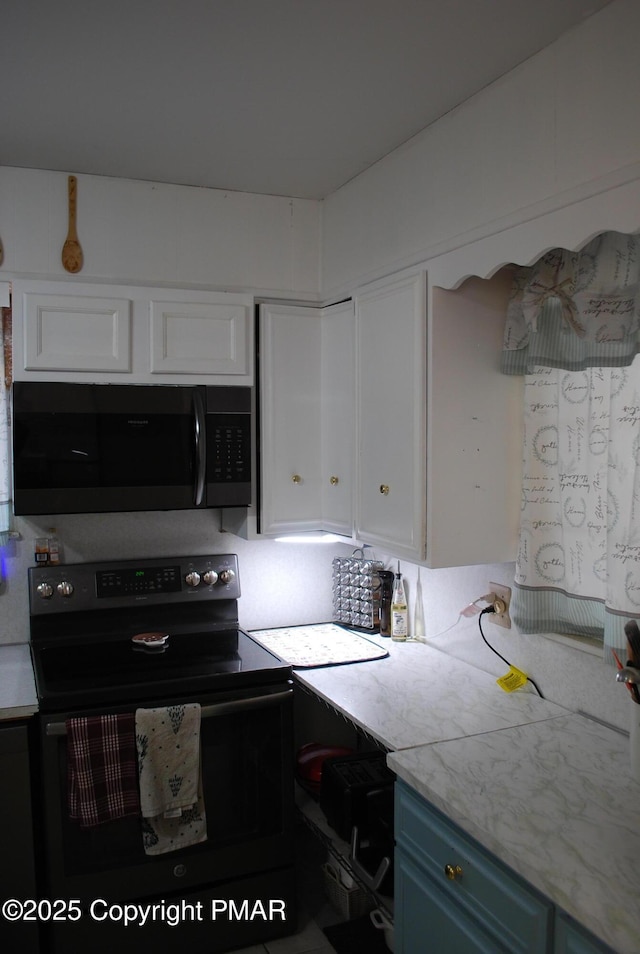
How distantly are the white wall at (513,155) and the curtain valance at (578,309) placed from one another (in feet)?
0.67

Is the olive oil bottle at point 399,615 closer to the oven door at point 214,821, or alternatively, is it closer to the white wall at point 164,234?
the oven door at point 214,821

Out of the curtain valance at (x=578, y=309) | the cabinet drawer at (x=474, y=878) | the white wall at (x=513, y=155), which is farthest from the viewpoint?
the curtain valance at (x=578, y=309)

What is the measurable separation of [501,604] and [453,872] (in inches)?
35.6

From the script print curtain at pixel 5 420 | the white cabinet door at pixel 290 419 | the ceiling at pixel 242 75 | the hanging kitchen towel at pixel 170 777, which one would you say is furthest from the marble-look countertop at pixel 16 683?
the ceiling at pixel 242 75

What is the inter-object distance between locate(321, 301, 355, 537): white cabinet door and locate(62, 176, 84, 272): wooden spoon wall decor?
2.76 ft

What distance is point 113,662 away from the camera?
2.34 metres

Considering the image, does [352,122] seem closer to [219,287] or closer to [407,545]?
[219,287]

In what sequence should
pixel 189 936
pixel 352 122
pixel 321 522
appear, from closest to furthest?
pixel 352 122
pixel 189 936
pixel 321 522

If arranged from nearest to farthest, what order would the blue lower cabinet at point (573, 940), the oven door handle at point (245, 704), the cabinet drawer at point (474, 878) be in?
the blue lower cabinet at point (573, 940) → the cabinet drawer at point (474, 878) → the oven door handle at point (245, 704)

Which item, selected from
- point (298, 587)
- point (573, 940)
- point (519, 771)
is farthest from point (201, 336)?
point (573, 940)

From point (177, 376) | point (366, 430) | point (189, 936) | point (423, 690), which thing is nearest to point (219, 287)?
point (177, 376)

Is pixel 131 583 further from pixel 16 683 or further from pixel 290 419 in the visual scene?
pixel 290 419

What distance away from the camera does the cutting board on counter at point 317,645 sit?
2.49m

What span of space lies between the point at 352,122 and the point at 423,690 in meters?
1.59
